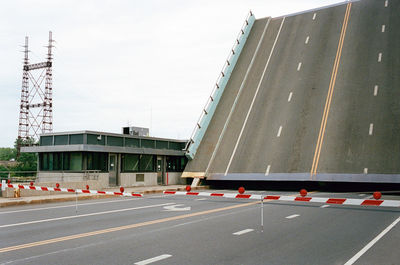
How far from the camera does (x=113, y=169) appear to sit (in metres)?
25.9

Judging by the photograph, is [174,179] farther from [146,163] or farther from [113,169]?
[113,169]

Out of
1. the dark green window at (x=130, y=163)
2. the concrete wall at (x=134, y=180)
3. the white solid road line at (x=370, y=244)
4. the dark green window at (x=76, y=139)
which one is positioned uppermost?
the dark green window at (x=76, y=139)

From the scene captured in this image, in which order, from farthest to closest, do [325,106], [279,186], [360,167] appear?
[279,186], [325,106], [360,167]

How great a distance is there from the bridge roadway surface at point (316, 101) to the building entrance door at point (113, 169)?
4982 millimetres

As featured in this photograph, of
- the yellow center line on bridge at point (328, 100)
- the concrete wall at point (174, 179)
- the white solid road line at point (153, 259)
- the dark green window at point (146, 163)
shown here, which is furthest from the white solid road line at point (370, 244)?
the concrete wall at point (174, 179)

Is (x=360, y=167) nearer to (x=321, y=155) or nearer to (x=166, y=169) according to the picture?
(x=321, y=155)

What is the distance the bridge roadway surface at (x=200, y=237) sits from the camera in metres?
6.84

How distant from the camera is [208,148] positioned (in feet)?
92.1

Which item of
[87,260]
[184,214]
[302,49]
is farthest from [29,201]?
[302,49]

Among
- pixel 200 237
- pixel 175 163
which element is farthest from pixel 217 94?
pixel 200 237

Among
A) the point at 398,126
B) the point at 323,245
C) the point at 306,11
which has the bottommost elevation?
the point at 323,245

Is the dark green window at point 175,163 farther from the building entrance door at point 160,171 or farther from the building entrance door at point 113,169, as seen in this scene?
the building entrance door at point 113,169

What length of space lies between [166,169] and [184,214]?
1770cm

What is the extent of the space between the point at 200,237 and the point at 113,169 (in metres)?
18.0
